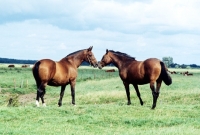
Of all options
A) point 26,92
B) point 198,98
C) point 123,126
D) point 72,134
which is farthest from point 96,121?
point 26,92

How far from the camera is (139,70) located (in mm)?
17766

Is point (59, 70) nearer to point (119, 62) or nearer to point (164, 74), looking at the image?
point (119, 62)

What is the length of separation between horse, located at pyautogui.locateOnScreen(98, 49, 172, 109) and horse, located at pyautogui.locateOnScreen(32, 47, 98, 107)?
3.85ft

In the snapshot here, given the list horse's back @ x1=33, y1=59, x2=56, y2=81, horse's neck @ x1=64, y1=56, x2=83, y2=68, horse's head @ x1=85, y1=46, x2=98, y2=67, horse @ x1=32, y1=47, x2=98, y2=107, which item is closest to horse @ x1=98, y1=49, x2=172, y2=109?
horse's head @ x1=85, y1=46, x2=98, y2=67

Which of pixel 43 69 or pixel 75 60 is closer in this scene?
pixel 43 69

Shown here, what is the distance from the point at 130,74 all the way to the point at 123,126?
5.04 m

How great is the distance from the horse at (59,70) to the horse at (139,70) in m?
1.17

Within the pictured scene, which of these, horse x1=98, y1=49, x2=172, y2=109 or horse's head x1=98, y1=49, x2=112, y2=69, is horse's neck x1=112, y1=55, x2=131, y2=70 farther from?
horse's head x1=98, y1=49, x2=112, y2=69

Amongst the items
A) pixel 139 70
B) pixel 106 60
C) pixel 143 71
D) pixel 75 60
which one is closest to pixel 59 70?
pixel 75 60

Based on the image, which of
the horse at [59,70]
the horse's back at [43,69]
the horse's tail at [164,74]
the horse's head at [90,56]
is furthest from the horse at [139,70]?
the horse's back at [43,69]

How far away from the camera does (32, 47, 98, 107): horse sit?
16.8 metres

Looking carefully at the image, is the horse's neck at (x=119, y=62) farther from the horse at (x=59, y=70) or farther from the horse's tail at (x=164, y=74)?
the horse's tail at (x=164, y=74)

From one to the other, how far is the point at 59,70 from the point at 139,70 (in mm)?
4060

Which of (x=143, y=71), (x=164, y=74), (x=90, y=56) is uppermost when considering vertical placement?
(x=90, y=56)
